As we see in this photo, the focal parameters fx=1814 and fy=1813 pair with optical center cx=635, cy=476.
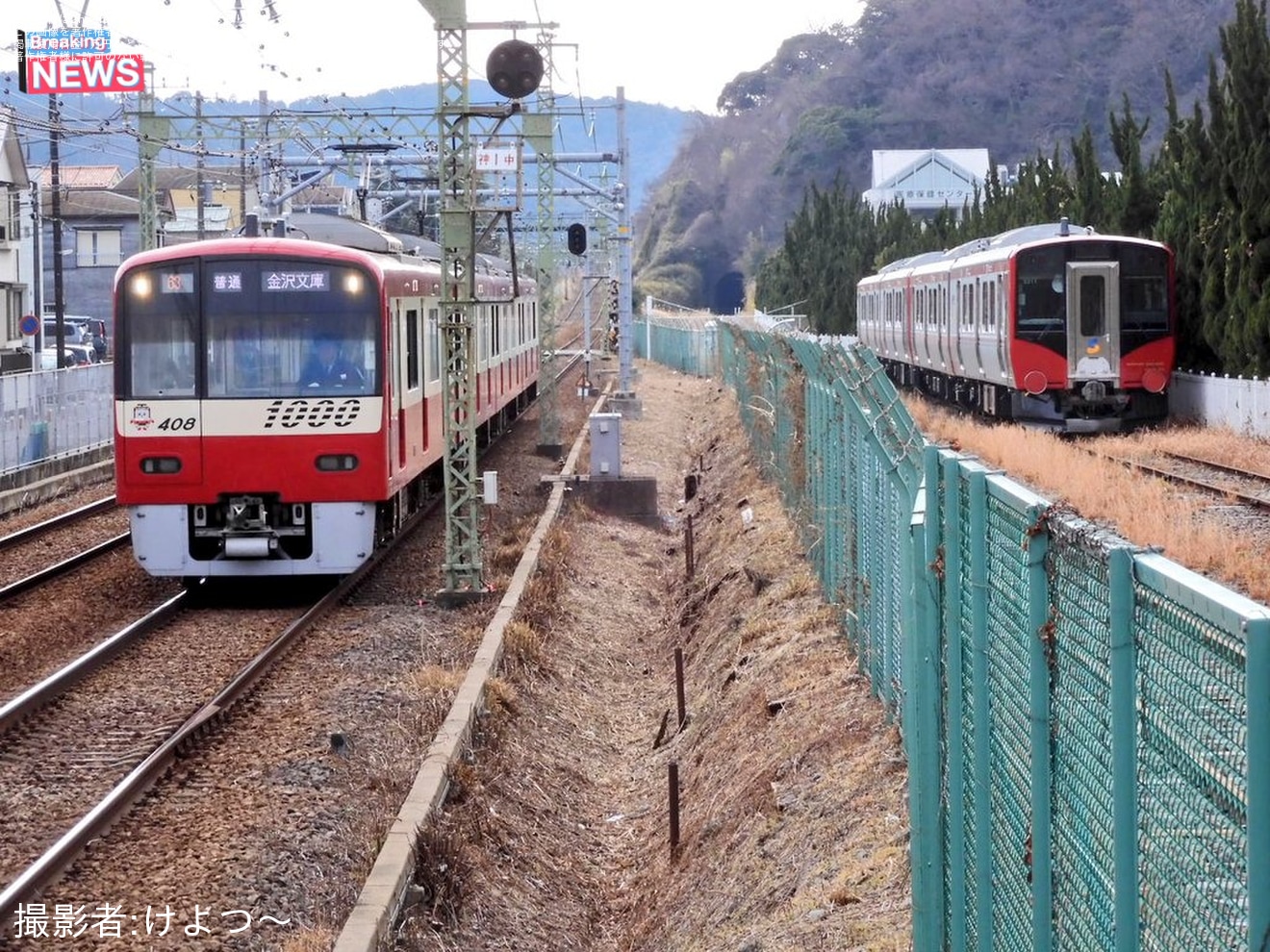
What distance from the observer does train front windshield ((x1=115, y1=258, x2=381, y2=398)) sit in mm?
13672

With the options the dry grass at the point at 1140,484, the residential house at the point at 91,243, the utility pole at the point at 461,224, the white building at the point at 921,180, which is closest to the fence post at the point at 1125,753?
the dry grass at the point at 1140,484

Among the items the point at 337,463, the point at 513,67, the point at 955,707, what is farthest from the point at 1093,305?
the point at 955,707

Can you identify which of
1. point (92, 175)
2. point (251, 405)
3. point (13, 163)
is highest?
point (92, 175)

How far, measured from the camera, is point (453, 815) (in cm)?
809

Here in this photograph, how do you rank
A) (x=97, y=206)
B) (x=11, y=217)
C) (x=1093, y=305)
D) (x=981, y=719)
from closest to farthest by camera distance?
(x=981, y=719), (x=1093, y=305), (x=11, y=217), (x=97, y=206)

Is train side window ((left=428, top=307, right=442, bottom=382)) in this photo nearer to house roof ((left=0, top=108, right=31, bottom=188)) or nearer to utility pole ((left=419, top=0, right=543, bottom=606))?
utility pole ((left=419, top=0, right=543, bottom=606))

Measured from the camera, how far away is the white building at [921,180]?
8200 centimetres

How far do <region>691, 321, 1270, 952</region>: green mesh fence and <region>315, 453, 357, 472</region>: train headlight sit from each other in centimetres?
732

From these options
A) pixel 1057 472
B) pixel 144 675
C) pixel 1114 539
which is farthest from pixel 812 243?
pixel 1114 539

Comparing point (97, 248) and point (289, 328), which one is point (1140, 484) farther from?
point (97, 248)

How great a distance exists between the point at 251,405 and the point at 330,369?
0.65m

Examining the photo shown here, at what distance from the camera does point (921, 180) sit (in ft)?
274

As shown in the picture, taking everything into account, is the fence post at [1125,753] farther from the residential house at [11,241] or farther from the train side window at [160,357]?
the residential house at [11,241]

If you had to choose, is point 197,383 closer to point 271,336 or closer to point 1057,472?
point 271,336
